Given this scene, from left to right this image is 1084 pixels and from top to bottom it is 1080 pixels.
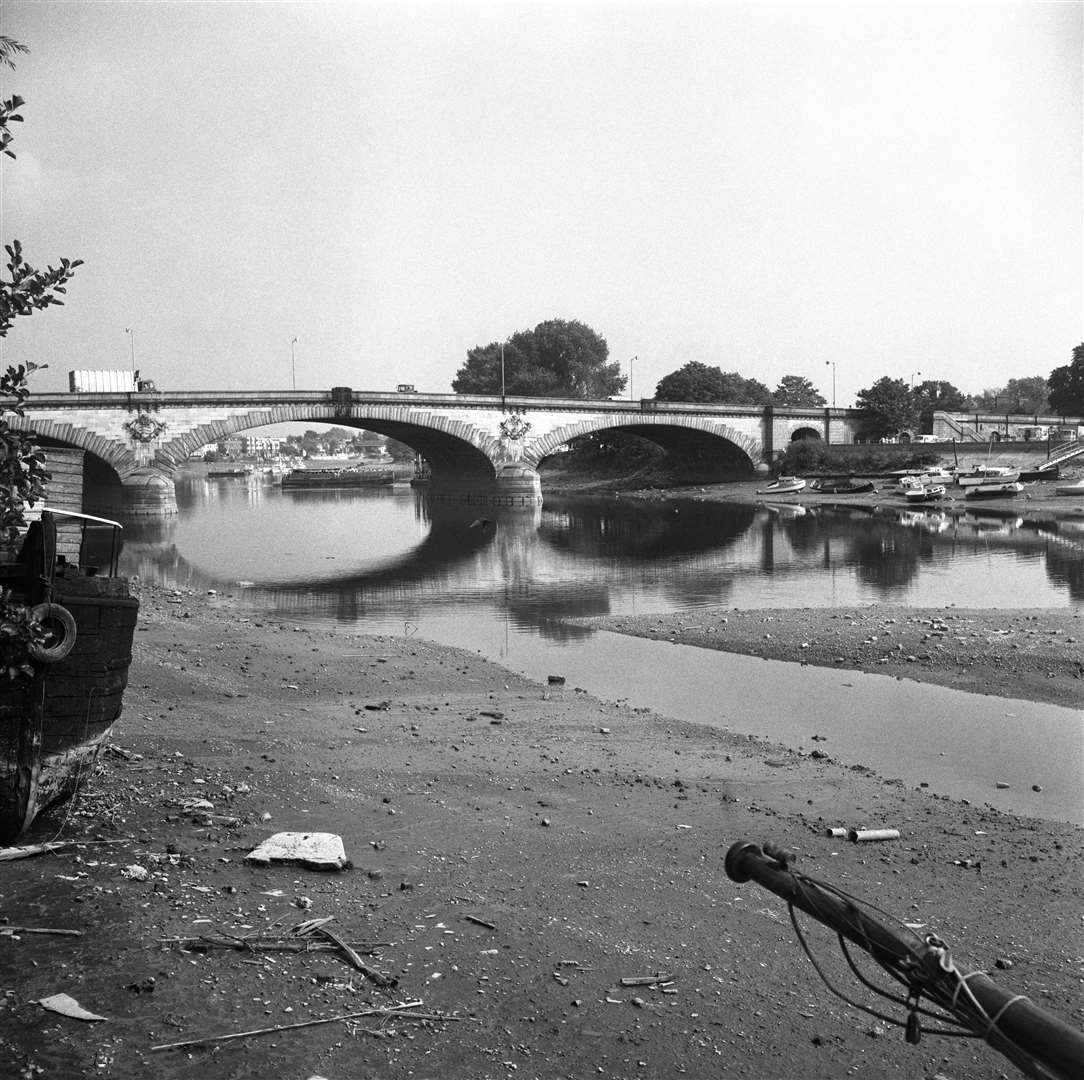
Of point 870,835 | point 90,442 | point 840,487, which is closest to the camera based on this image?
point 870,835

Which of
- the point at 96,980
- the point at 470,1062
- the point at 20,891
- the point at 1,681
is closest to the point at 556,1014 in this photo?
the point at 470,1062

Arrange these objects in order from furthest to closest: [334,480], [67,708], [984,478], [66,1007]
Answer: [334,480] → [984,478] → [67,708] → [66,1007]

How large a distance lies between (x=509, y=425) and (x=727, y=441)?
69.0 feet

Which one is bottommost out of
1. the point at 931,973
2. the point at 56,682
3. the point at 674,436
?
the point at 56,682

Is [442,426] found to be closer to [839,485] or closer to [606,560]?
[839,485]

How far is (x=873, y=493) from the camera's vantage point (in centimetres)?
7006

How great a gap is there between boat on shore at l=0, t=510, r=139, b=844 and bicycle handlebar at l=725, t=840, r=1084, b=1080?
5.75m

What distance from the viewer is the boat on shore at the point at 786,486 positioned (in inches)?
2948

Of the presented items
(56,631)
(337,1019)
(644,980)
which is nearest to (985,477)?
(644,980)

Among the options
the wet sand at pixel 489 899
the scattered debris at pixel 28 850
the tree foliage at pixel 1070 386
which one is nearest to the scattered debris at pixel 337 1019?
the wet sand at pixel 489 899

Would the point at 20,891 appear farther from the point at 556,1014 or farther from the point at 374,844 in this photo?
the point at 556,1014

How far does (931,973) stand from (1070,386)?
11738 cm

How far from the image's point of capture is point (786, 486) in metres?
75.7

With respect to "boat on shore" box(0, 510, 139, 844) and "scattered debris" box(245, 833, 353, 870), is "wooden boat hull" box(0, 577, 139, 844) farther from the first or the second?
"scattered debris" box(245, 833, 353, 870)
